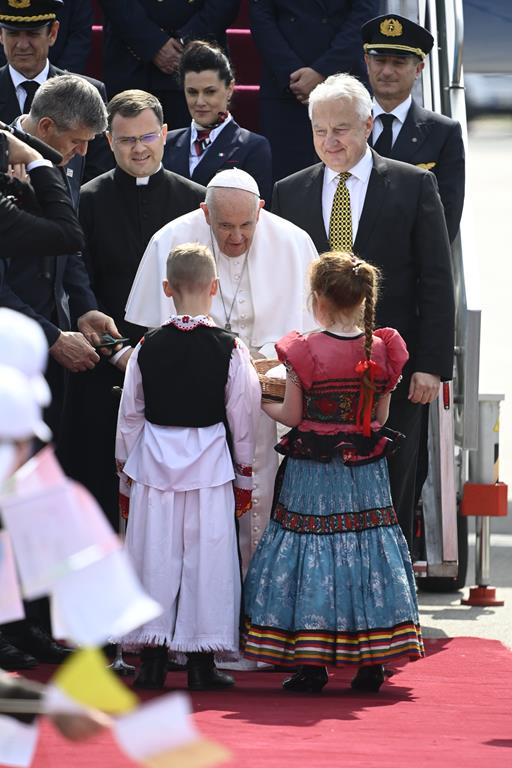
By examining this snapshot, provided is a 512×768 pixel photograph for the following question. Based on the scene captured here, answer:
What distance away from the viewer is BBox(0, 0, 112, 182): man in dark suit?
6.96m

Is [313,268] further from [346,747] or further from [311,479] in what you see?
[346,747]

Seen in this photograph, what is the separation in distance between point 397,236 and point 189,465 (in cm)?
142

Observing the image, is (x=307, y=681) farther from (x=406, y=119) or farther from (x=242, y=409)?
(x=406, y=119)

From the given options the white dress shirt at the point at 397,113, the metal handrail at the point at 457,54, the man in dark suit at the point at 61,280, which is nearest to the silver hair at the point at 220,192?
the man in dark suit at the point at 61,280

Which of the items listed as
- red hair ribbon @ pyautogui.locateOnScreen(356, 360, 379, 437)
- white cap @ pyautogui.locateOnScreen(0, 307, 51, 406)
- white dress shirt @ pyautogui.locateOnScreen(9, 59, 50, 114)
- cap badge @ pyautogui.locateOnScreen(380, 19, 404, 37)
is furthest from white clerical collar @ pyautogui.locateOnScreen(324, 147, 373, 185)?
white cap @ pyautogui.locateOnScreen(0, 307, 51, 406)

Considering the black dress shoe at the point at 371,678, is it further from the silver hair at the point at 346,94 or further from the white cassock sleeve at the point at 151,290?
the silver hair at the point at 346,94

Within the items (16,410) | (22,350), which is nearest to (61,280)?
(22,350)

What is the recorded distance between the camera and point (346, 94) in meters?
5.68

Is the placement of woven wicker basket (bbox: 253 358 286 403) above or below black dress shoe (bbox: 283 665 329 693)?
above

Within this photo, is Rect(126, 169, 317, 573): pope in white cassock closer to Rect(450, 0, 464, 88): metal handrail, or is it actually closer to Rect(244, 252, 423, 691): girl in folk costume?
Rect(244, 252, 423, 691): girl in folk costume

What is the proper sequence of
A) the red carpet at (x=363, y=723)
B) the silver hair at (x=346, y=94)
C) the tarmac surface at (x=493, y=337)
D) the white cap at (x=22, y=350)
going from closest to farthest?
1. the white cap at (x=22, y=350)
2. the red carpet at (x=363, y=723)
3. the silver hair at (x=346, y=94)
4. the tarmac surface at (x=493, y=337)

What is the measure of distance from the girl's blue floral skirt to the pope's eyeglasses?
1.49 metres

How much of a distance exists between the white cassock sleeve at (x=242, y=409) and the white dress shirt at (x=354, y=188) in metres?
1.10

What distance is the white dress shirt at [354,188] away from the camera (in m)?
5.98
